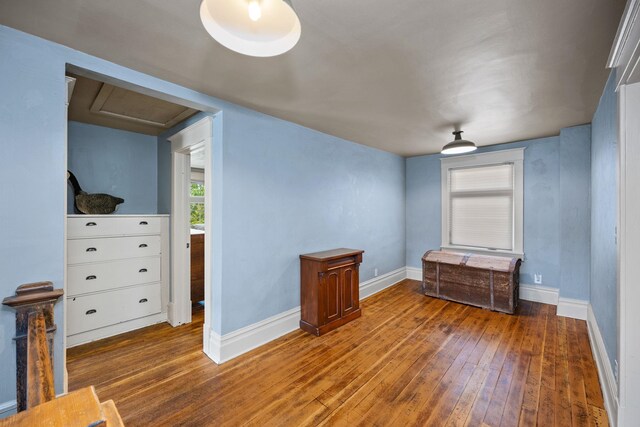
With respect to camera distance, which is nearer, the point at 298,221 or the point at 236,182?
the point at 236,182

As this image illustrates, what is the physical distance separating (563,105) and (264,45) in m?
3.04

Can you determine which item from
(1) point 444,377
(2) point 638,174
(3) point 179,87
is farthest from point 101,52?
(1) point 444,377

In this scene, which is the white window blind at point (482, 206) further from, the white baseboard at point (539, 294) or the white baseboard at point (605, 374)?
the white baseboard at point (605, 374)

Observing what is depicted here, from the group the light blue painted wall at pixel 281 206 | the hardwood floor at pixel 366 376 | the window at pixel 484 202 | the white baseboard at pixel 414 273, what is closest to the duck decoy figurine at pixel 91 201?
the hardwood floor at pixel 366 376

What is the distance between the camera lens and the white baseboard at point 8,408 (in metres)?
1.59

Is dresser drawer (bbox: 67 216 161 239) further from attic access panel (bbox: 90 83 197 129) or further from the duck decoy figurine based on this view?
attic access panel (bbox: 90 83 197 129)

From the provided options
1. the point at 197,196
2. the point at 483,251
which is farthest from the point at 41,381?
the point at 483,251

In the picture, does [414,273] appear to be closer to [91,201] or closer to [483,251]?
[483,251]

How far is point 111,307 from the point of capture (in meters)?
3.09

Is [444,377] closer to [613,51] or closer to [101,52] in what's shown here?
[613,51]

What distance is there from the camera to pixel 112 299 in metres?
3.10

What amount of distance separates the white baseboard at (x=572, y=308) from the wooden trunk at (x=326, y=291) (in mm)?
2604

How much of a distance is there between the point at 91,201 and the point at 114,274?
2.78 feet

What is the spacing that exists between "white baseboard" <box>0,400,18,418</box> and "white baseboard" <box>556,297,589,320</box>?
5.13m
